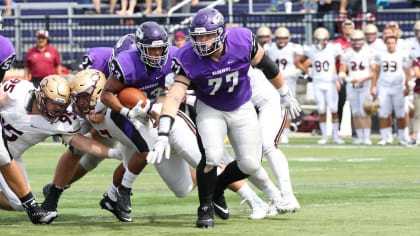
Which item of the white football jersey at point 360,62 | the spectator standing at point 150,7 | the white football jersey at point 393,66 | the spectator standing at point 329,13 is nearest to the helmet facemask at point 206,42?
the white football jersey at point 393,66

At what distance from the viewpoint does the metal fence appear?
22.9 meters

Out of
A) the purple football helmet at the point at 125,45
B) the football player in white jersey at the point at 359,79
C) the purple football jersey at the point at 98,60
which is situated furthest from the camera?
the football player in white jersey at the point at 359,79

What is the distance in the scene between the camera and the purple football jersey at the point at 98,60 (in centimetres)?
1011

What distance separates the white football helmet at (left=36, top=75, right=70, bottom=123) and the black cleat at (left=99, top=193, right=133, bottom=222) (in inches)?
32.0

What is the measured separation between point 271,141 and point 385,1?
14.7 metres

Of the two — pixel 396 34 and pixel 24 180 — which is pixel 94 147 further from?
pixel 396 34

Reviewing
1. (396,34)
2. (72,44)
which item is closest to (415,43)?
(396,34)

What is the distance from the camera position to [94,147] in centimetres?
885

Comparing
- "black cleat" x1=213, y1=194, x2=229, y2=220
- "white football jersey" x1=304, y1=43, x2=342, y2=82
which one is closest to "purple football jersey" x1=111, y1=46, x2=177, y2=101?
"black cleat" x1=213, y1=194, x2=229, y2=220

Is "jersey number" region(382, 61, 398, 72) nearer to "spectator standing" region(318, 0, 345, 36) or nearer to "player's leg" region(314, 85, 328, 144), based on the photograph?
"player's leg" region(314, 85, 328, 144)

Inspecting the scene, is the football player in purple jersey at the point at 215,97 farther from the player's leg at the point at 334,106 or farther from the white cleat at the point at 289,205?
the player's leg at the point at 334,106

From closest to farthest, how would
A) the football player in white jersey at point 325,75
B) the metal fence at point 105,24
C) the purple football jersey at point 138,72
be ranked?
the purple football jersey at point 138,72 → the football player in white jersey at point 325,75 → the metal fence at point 105,24

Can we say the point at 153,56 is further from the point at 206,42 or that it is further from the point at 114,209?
the point at 114,209

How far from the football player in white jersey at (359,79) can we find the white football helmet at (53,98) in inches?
Result: 429
